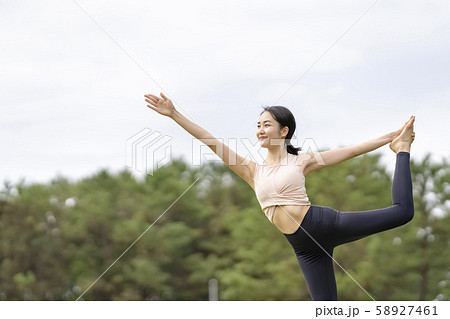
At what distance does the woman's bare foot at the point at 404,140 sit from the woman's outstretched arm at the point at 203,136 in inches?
45.6

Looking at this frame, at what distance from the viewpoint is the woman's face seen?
4.54 meters

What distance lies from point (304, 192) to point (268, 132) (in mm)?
553

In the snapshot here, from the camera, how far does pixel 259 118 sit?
4645 millimetres

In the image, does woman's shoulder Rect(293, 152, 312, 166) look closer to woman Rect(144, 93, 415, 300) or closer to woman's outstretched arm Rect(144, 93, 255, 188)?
woman Rect(144, 93, 415, 300)

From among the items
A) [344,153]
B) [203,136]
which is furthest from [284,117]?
[203,136]

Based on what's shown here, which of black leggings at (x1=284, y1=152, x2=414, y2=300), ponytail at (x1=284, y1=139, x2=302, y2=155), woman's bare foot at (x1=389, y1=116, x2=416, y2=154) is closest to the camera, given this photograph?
black leggings at (x1=284, y1=152, x2=414, y2=300)

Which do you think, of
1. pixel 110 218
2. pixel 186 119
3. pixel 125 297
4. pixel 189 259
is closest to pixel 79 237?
pixel 110 218

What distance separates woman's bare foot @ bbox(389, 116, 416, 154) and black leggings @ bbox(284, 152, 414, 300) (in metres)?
0.16

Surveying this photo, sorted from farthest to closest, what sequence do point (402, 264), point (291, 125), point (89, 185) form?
point (89, 185) < point (402, 264) < point (291, 125)

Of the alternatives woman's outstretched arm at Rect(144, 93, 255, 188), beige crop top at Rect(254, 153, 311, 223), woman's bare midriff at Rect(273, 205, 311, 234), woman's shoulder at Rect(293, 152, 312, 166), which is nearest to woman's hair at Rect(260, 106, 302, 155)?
woman's shoulder at Rect(293, 152, 312, 166)

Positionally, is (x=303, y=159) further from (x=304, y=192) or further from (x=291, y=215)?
(x=291, y=215)

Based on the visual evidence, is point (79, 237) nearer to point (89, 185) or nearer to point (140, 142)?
point (89, 185)

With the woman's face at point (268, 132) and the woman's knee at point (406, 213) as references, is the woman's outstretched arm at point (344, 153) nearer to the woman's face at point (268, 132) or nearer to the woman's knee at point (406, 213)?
the woman's face at point (268, 132)

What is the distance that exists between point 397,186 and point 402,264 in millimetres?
19907
